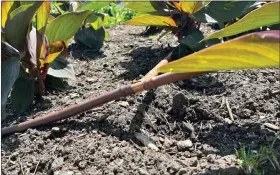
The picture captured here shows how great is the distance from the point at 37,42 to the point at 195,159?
22.6 inches

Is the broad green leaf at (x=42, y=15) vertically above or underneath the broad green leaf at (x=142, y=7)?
above

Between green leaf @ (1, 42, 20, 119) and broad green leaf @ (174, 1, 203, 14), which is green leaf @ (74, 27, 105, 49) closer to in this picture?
broad green leaf @ (174, 1, 203, 14)

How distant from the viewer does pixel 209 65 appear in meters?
0.62

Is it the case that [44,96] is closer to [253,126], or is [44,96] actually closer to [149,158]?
[149,158]

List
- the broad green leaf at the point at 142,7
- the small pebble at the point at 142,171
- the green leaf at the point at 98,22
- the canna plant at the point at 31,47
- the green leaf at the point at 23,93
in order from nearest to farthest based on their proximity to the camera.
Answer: the small pebble at the point at 142,171 → the canna plant at the point at 31,47 → the green leaf at the point at 23,93 → the broad green leaf at the point at 142,7 → the green leaf at the point at 98,22

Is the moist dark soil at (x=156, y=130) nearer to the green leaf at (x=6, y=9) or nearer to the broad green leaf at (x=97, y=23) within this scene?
the green leaf at (x=6, y=9)

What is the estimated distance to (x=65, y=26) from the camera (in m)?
1.31

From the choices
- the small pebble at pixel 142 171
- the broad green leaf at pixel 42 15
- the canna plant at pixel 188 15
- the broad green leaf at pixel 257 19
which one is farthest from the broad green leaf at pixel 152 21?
the broad green leaf at pixel 257 19

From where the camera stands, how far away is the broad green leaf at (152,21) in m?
1.45

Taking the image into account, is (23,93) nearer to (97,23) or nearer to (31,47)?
(31,47)

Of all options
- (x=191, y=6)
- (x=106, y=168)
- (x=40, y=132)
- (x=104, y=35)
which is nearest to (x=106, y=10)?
(x=104, y=35)

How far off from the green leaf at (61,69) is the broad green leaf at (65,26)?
0.08 metres

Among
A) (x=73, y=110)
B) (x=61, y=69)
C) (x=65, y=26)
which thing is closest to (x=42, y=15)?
(x=65, y=26)

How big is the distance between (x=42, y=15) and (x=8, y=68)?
0.23m
